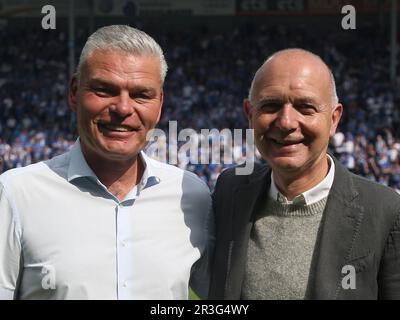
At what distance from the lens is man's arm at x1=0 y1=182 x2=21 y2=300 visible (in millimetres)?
2814

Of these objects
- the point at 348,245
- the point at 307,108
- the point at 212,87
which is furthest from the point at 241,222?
the point at 212,87

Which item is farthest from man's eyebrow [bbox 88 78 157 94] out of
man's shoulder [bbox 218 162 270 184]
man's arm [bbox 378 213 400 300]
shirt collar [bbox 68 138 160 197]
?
man's arm [bbox 378 213 400 300]

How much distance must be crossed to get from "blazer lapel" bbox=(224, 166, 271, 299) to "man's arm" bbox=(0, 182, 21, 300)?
35.1 inches

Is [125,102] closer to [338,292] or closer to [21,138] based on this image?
[338,292]

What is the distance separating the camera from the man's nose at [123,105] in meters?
2.85

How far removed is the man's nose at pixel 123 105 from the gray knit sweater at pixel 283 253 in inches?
30.2

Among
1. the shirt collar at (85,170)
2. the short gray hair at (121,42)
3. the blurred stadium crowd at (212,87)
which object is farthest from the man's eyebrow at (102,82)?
the blurred stadium crowd at (212,87)

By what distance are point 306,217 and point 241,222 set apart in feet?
0.96

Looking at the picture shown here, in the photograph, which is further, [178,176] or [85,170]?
[178,176]

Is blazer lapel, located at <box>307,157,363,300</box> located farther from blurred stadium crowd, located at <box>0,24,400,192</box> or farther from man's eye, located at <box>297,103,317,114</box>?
blurred stadium crowd, located at <box>0,24,400,192</box>

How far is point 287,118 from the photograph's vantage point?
2871mm

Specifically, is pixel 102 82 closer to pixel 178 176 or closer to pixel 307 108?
pixel 178 176

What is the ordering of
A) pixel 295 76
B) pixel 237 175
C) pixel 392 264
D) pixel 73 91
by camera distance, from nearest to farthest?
pixel 392 264, pixel 295 76, pixel 73 91, pixel 237 175

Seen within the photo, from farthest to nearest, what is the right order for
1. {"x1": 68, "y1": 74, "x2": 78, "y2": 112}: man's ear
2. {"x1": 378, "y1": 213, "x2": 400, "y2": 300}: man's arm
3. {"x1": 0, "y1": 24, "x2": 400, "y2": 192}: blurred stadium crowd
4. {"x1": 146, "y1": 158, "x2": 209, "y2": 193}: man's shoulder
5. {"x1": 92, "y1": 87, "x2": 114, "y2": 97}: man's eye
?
1. {"x1": 0, "y1": 24, "x2": 400, "y2": 192}: blurred stadium crowd
2. {"x1": 146, "y1": 158, "x2": 209, "y2": 193}: man's shoulder
3. {"x1": 68, "y1": 74, "x2": 78, "y2": 112}: man's ear
4. {"x1": 92, "y1": 87, "x2": 114, "y2": 97}: man's eye
5. {"x1": 378, "y1": 213, "x2": 400, "y2": 300}: man's arm
